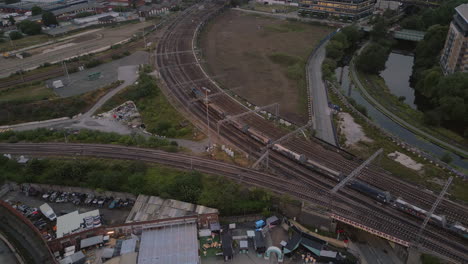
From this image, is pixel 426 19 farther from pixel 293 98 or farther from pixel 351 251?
pixel 351 251

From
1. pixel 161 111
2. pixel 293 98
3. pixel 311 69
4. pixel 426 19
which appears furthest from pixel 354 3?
pixel 161 111

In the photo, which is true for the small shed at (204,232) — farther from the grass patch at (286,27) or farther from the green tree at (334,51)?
the grass patch at (286,27)

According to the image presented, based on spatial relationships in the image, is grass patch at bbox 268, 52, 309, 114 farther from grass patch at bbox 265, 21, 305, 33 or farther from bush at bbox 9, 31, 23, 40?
bush at bbox 9, 31, 23, 40

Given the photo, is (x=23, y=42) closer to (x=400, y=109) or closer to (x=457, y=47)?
(x=400, y=109)

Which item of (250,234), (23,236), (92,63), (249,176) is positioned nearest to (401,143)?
(249,176)

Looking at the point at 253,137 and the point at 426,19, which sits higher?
the point at 426,19
